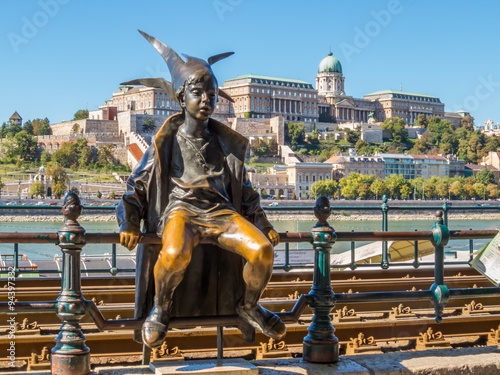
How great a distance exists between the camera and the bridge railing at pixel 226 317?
2719mm

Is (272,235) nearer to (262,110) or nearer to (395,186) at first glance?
(395,186)

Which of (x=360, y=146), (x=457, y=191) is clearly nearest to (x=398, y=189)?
(x=457, y=191)

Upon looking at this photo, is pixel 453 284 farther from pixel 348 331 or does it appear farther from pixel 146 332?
pixel 146 332

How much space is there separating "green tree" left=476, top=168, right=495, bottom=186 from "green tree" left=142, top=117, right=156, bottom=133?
38.9 meters

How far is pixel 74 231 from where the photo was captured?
2.68m

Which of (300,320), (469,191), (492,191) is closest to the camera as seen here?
(300,320)

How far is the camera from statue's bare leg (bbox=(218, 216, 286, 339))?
8.82 ft

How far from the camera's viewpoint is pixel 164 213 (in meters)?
2.89

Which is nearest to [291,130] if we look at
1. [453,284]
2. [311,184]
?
[311,184]

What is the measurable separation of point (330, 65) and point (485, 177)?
140 feet

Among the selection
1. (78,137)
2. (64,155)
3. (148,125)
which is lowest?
(64,155)

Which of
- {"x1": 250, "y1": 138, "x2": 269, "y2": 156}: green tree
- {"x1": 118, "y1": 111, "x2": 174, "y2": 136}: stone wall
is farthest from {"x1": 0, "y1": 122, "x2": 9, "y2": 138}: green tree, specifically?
{"x1": 250, "y1": 138, "x2": 269, "y2": 156}: green tree

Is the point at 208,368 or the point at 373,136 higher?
the point at 373,136

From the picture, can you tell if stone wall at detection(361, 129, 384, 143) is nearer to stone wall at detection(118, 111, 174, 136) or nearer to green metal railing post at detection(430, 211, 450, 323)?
stone wall at detection(118, 111, 174, 136)
